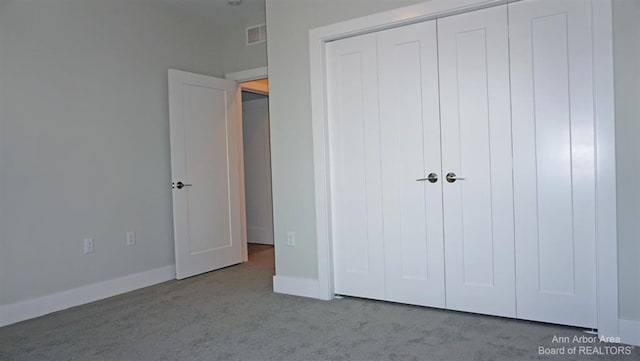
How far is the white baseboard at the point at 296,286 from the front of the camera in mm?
3689

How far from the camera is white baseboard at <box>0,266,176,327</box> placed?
3.29 metres

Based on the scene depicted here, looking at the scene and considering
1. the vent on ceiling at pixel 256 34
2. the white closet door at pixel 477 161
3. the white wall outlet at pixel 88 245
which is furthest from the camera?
the vent on ceiling at pixel 256 34

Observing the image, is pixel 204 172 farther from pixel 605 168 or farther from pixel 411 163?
pixel 605 168

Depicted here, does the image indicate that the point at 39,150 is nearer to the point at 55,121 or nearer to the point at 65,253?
the point at 55,121

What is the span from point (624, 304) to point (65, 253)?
12.8ft

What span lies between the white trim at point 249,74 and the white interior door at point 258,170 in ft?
5.34

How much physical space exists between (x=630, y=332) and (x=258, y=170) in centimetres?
529

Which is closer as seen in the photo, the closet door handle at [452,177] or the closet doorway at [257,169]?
the closet door handle at [452,177]

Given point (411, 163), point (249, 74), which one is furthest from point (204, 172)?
point (411, 163)

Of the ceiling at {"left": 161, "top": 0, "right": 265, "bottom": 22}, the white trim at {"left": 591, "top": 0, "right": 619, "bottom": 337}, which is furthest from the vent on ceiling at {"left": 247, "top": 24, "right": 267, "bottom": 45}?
the white trim at {"left": 591, "top": 0, "right": 619, "bottom": 337}

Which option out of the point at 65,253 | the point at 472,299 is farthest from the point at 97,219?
the point at 472,299

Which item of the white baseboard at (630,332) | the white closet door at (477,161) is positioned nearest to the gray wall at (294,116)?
the white closet door at (477,161)

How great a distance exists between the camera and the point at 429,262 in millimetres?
3254

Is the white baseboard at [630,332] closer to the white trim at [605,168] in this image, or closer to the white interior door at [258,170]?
the white trim at [605,168]
